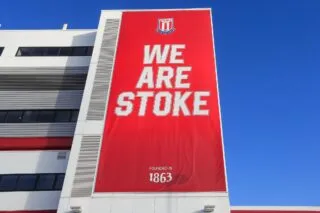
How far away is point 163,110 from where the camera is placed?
26484mm

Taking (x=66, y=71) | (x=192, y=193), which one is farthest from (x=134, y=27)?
(x=192, y=193)

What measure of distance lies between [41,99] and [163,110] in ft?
34.4

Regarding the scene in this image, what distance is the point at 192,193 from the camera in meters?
22.2

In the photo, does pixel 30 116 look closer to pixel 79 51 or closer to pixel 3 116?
pixel 3 116

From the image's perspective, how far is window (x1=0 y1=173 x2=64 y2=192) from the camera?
84.5ft

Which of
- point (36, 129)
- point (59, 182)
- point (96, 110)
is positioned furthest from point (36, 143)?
point (96, 110)

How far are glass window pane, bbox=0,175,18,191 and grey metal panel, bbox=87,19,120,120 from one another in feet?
21.7

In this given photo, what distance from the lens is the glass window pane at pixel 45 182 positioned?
2572 centimetres

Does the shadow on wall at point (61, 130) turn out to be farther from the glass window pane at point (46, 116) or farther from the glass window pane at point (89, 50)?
the glass window pane at point (46, 116)

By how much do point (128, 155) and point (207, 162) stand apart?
195 inches

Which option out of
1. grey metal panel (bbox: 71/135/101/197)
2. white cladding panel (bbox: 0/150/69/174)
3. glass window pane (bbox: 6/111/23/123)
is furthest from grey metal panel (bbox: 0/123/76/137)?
grey metal panel (bbox: 71/135/101/197)

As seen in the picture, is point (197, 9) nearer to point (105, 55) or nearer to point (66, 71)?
point (105, 55)

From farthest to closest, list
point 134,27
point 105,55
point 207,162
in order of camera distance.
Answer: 1. point 134,27
2. point 105,55
3. point 207,162

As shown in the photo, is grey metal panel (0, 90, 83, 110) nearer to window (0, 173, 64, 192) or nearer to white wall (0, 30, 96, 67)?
white wall (0, 30, 96, 67)
